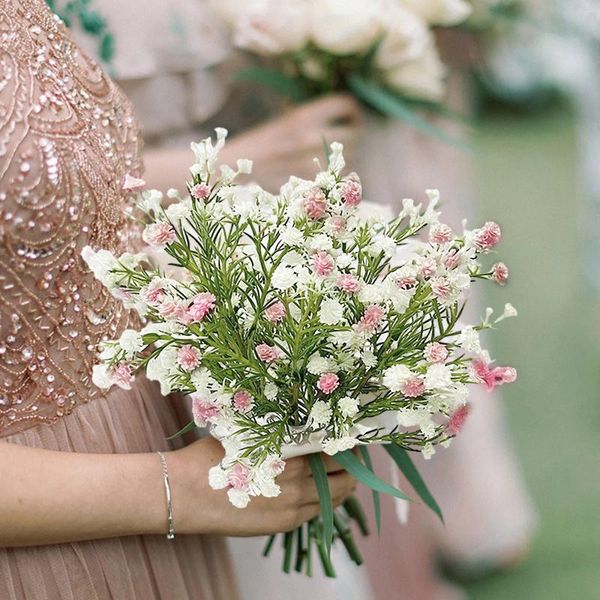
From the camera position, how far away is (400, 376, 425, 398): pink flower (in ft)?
2.39

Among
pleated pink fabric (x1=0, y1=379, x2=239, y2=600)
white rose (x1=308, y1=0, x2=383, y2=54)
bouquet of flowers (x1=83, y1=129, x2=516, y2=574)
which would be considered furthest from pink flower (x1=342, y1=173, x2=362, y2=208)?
white rose (x1=308, y1=0, x2=383, y2=54)

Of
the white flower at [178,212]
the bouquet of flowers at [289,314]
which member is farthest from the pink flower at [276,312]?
the white flower at [178,212]

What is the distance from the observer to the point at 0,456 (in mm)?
796

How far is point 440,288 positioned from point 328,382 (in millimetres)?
113

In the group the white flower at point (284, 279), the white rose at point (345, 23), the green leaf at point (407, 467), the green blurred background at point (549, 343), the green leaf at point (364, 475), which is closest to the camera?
the white flower at point (284, 279)

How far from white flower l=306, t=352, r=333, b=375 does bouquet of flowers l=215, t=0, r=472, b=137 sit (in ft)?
2.94

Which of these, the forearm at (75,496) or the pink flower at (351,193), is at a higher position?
the pink flower at (351,193)

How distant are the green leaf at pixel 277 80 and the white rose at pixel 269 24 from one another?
39mm

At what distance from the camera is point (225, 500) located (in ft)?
2.95

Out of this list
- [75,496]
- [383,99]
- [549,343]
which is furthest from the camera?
[549,343]

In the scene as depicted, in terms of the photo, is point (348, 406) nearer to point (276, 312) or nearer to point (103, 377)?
point (276, 312)

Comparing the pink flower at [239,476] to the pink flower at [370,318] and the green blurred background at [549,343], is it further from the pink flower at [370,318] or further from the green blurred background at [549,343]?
the green blurred background at [549,343]

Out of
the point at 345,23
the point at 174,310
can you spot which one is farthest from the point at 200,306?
the point at 345,23

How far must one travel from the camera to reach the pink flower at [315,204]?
732mm
